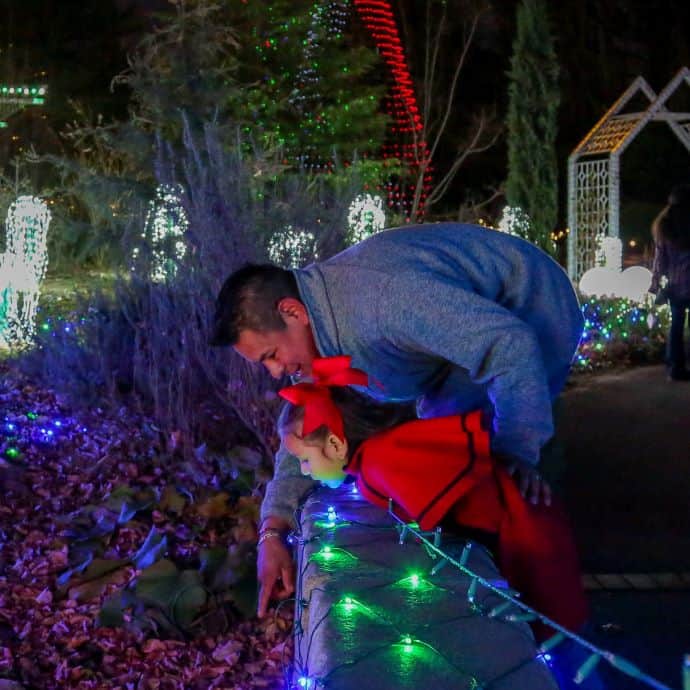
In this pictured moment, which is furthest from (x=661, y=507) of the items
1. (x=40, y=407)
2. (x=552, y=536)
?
(x=40, y=407)

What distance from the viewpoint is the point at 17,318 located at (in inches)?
363

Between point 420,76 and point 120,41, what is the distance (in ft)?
27.8

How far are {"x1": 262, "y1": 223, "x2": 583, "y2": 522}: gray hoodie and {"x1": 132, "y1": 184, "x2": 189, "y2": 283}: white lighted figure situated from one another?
371 centimetres

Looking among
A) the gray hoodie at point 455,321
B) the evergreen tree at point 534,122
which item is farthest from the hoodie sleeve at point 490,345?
the evergreen tree at point 534,122

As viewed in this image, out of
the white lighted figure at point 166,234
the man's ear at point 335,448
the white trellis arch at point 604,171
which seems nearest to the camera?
the man's ear at point 335,448

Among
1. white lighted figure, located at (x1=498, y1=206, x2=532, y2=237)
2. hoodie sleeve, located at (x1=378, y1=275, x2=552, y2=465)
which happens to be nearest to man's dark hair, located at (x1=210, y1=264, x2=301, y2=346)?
hoodie sleeve, located at (x1=378, y1=275, x2=552, y2=465)

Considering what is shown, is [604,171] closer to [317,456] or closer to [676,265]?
[676,265]

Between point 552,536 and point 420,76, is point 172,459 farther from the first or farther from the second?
point 420,76

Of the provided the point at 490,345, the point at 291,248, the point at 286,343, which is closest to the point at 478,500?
the point at 490,345

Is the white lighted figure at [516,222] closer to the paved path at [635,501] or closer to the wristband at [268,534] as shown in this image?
the paved path at [635,501]

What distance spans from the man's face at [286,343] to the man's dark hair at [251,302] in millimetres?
15

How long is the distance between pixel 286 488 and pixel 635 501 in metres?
3.21

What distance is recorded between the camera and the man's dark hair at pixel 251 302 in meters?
2.54

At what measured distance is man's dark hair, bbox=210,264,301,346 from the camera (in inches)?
100.0
